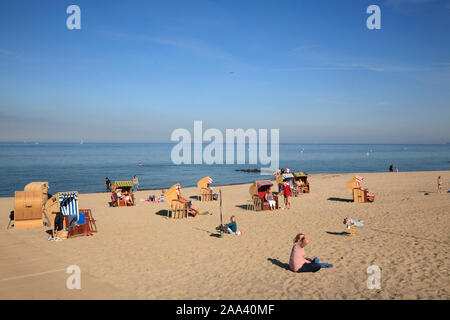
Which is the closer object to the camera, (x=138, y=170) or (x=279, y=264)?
(x=279, y=264)

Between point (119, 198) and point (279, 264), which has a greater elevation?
point (119, 198)

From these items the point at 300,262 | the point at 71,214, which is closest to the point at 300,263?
the point at 300,262

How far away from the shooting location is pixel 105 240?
10992mm

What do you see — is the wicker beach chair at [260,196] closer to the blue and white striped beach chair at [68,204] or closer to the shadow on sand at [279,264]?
the shadow on sand at [279,264]

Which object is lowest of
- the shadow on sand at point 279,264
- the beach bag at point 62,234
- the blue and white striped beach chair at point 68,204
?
the shadow on sand at point 279,264

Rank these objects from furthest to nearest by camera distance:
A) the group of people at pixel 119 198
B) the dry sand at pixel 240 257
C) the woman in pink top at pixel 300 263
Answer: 1. the group of people at pixel 119 198
2. the woman in pink top at pixel 300 263
3. the dry sand at pixel 240 257

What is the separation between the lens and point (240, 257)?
8.97 metres

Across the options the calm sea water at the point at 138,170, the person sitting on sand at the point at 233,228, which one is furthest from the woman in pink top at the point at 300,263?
the calm sea water at the point at 138,170

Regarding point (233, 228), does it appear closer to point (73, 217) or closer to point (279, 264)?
point (279, 264)

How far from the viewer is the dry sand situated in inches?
259

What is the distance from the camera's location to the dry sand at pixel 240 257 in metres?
6.57
